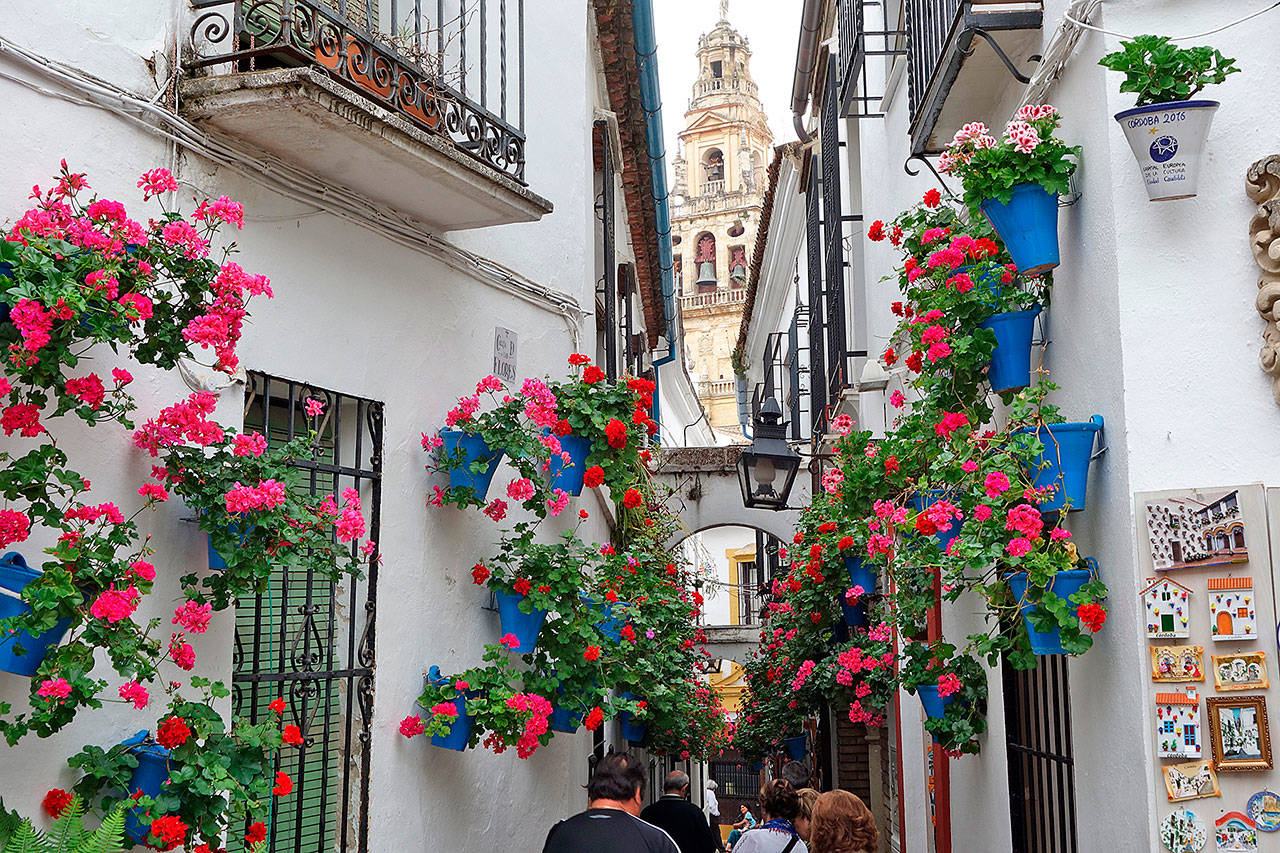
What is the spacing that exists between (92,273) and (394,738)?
2.48m

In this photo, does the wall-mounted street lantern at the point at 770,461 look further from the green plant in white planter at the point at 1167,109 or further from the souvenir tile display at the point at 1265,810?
the souvenir tile display at the point at 1265,810

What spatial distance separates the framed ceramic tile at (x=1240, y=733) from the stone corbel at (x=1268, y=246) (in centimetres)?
88

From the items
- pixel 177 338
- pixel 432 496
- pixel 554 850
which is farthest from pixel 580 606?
pixel 177 338

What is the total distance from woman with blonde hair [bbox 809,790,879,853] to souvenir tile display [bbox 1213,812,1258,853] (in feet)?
4.67

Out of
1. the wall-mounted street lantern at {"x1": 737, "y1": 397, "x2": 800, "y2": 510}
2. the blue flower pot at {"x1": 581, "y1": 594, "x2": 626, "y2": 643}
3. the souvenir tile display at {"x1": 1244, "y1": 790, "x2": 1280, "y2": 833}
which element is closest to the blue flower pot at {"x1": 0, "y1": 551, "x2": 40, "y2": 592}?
the blue flower pot at {"x1": 581, "y1": 594, "x2": 626, "y2": 643}

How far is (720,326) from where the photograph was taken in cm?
5288

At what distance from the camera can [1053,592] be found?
363 cm

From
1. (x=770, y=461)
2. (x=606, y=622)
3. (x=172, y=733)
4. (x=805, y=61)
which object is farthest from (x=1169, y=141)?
(x=805, y=61)

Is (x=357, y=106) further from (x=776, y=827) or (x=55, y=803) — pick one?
(x=776, y=827)

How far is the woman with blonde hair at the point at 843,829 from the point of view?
14.6ft

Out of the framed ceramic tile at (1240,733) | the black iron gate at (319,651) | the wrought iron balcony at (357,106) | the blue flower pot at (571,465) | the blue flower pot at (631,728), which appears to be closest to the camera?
the framed ceramic tile at (1240,733)

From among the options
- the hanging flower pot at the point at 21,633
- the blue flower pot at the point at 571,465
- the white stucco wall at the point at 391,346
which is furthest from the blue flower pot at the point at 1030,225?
the hanging flower pot at the point at 21,633

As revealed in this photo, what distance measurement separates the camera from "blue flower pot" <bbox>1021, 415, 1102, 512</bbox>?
12.0 ft

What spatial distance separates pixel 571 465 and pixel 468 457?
1.45 ft
